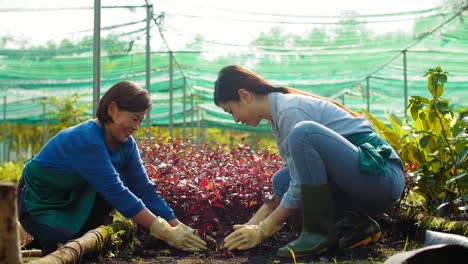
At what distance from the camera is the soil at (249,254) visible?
3.24m

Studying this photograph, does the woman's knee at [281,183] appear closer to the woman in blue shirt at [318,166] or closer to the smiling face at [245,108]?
the woman in blue shirt at [318,166]

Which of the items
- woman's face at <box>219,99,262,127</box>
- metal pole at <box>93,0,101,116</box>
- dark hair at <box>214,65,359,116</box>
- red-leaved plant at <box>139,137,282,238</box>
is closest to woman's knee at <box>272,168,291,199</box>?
red-leaved plant at <box>139,137,282,238</box>

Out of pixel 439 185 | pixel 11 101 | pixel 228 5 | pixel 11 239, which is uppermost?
pixel 228 5

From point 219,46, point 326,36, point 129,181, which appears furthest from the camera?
point 219,46

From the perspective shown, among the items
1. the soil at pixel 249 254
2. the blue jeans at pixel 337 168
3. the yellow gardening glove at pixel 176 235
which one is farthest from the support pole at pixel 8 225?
the blue jeans at pixel 337 168

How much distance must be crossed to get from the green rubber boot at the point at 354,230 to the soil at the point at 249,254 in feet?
0.18

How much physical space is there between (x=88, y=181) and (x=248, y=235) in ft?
2.72

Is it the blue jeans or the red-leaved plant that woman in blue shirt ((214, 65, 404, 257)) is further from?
the red-leaved plant

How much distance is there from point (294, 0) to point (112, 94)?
655 cm

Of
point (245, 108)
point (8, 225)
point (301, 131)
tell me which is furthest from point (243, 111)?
point (8, 225)

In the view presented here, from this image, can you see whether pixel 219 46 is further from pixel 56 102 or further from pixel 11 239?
pixel 11 239

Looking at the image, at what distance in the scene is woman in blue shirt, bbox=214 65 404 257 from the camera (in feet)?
10.3

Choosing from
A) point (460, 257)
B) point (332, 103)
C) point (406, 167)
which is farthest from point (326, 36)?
point (460, 257)

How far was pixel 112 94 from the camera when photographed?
3412 millimetres
